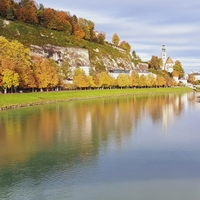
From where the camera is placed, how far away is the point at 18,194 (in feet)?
30.8

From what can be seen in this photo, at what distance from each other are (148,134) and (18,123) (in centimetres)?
1003

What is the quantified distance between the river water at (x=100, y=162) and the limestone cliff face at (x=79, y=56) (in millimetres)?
50397

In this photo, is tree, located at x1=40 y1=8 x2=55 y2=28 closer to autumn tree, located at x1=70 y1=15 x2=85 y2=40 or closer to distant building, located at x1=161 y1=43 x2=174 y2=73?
autumn tree, located at x1=70 y1=15 x2=85 y2=40

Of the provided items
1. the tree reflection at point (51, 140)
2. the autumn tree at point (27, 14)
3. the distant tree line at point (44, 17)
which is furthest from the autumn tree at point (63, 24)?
the tree reflection at point (51, 140)

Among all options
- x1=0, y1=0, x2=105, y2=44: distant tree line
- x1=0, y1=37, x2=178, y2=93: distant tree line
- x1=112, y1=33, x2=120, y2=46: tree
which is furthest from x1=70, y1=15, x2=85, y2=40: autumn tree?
x1=112, y1=33, x2=120, y2=46: tree

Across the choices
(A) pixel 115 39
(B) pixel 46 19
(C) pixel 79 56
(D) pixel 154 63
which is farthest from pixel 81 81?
(D) pixel 154 63

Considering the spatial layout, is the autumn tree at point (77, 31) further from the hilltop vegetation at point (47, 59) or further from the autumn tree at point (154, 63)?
the autumn tree at point (154, 63)

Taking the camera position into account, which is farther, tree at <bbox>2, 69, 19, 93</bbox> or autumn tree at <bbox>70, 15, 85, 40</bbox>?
autumn tree at <bbox>70, 15, 85, 40</bbox>

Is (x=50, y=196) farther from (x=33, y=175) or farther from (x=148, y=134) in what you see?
(x=148, y=134)

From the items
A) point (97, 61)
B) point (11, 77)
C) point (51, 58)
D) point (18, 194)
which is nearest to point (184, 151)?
point (18, 194)

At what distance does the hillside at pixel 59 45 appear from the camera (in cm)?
6891

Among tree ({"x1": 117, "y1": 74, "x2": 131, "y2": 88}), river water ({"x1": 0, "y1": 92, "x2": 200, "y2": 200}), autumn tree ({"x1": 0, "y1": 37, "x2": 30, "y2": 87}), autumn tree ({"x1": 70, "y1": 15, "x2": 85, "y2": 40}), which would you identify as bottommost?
river water ({"x1": 0, "y1": 92, "x2": 200, "y2": 200})

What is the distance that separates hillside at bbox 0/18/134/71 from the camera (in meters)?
68.9

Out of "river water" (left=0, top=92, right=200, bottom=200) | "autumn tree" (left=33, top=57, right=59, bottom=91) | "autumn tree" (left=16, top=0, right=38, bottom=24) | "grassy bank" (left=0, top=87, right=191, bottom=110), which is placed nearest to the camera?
"river water" (left=0, top=92, right=200, bottom=200)
